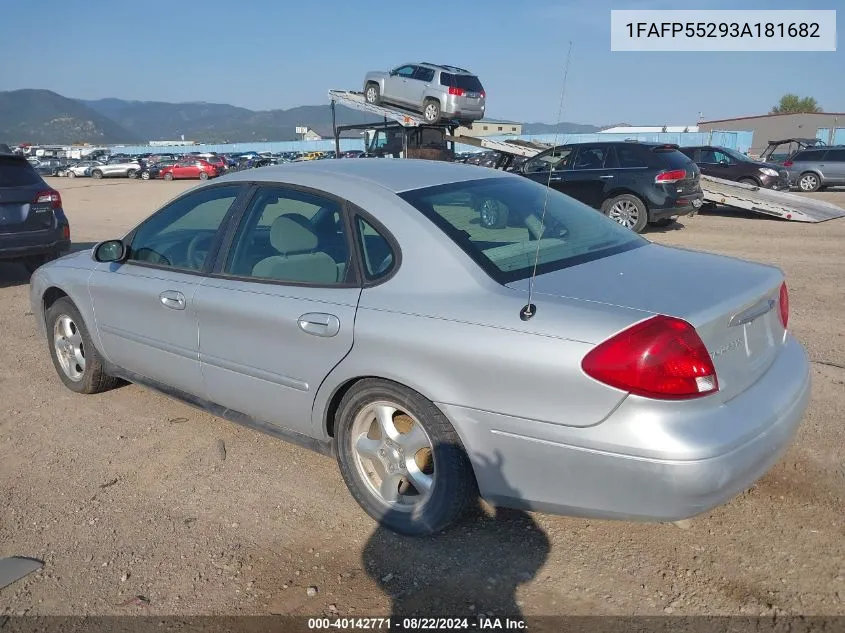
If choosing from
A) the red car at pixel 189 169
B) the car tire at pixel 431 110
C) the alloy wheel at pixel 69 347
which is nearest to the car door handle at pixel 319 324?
the alloy wheel at pixel 69 347

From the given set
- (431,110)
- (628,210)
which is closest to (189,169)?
(431,110)

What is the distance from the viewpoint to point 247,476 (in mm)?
3678

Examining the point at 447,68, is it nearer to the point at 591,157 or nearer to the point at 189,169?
the point at 591,157

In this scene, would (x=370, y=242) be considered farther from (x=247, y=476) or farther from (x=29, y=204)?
(x=29, y=204)

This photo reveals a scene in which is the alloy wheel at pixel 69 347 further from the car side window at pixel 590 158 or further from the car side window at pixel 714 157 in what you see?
the car side window at pixel 714 157

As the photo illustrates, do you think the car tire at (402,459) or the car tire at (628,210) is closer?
the car tire at (402,459)

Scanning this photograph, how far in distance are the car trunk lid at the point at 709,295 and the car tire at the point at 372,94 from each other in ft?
67.4

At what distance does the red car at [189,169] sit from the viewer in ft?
135

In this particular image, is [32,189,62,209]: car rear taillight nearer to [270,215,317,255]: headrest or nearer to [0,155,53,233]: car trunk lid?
[0,155,53,233]: car trunk lid

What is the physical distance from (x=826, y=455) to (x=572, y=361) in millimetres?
2070

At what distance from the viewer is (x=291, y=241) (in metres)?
3.50

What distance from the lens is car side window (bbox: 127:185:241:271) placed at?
3.80 meters

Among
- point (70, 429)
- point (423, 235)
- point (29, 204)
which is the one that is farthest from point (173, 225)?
point (29, 204)

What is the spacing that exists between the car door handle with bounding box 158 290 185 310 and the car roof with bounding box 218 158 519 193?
70 centimetres
